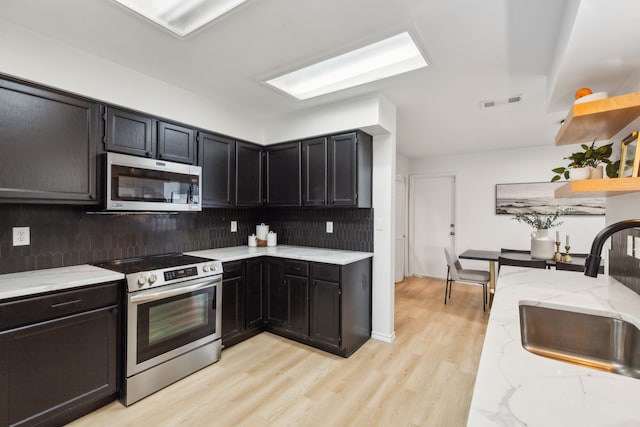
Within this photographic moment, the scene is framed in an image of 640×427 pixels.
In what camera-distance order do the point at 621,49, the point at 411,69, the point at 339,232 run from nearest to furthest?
the point at 621,49 → the point at 411,69 → the point at 339,232

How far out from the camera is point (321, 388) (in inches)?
88.4

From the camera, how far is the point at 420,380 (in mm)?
2363

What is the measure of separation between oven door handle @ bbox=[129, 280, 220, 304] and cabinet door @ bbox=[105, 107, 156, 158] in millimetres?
1175

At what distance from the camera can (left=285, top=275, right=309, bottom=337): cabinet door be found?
2.92 meters

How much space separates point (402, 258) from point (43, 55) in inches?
215

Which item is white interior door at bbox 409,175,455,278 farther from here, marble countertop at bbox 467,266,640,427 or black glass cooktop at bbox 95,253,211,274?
marble countertop at bbox 467,266,640,427

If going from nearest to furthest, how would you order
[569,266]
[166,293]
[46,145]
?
[46,145]
[166,293]
[569,266]

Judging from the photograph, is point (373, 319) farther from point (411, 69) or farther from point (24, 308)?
point (24, 308)

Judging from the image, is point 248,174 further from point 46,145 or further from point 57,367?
point 57,367

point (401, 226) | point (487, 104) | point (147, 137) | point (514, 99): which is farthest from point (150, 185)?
point (401, 226)

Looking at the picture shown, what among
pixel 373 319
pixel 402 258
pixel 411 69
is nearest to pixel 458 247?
pixel 402 258

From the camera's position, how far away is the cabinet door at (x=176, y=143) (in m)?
2.65

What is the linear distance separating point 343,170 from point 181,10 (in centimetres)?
184

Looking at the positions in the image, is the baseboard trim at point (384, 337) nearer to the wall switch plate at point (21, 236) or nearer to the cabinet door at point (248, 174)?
the cabinet door at point (248, 174)
